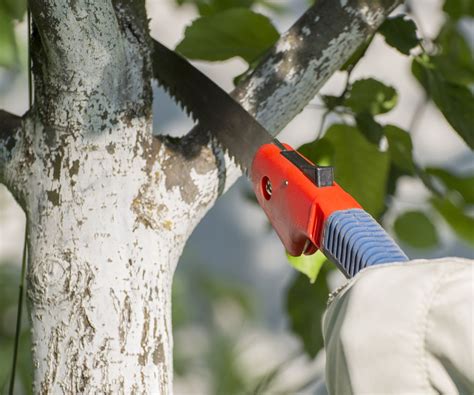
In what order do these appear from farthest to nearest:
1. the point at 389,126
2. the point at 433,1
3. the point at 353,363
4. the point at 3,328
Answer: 1. the point at 433,1
2. the point at 3,328
3. the point at 389,126
4. the point at 353,363

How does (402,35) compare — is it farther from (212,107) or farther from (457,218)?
(457,218)

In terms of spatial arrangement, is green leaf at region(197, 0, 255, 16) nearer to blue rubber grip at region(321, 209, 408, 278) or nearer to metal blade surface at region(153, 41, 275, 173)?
metal blade surface at region(153, 41, 275, 173)

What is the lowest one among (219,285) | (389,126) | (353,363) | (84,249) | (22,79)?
(353,363)

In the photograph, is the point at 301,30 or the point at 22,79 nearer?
the point at 301,30

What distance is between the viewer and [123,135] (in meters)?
0.63

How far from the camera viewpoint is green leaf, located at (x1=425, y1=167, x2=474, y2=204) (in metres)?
0.95

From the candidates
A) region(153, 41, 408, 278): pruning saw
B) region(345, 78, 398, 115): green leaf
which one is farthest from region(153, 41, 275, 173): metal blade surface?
region(345, 78, 398, 115): green leaf

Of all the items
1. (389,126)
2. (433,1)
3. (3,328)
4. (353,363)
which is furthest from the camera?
(433,1)

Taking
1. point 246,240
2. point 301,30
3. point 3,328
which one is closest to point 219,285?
point 246,240

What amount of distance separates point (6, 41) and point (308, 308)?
42 centimetres

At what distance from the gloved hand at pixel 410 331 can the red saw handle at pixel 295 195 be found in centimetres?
17

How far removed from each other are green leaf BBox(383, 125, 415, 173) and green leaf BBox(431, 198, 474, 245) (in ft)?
0.62

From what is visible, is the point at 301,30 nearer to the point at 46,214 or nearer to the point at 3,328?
the point at 46,214

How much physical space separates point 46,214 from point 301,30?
0.25 m
